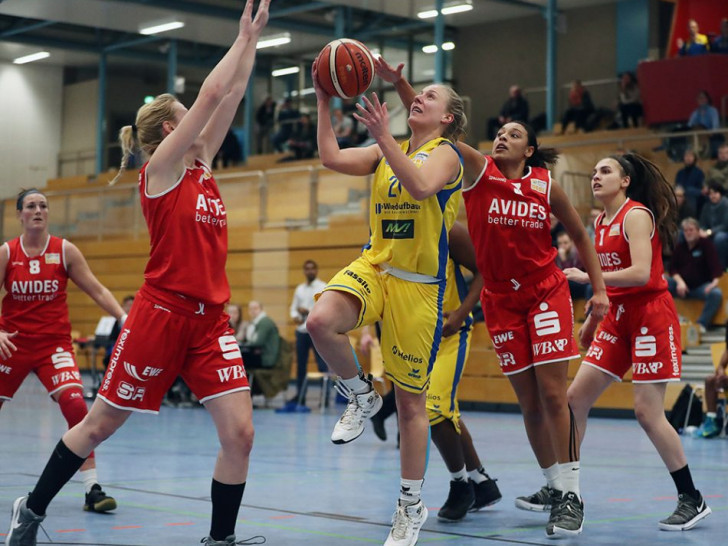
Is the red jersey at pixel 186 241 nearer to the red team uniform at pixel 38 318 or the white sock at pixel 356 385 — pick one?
the white sock at pixel 356 385

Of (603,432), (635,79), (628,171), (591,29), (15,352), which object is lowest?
(603,432)

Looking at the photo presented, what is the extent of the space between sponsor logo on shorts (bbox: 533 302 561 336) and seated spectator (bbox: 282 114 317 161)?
1803 centimetres

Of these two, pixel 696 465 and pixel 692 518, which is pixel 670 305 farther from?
pixel 696 465

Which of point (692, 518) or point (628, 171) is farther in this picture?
point (628, 171)

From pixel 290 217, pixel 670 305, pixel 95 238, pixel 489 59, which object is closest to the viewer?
pixel 670 305

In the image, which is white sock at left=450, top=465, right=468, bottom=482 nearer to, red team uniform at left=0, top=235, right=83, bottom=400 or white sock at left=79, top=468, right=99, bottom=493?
white sock at left=79, top=468, right=99, bottom=493

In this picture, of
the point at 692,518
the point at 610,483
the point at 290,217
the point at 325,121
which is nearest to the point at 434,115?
the point at 325,121

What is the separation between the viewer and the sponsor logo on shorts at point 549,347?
518cm

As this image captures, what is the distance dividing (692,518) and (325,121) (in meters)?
2.70

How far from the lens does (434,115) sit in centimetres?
481

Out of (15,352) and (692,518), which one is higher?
(15,352)

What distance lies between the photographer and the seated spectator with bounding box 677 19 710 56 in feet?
58.5

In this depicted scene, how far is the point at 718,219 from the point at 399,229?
10234mm

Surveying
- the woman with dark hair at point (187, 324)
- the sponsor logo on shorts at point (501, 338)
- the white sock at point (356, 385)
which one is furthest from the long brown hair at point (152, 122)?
the sponsor logo on shorts at point (501, 338)
